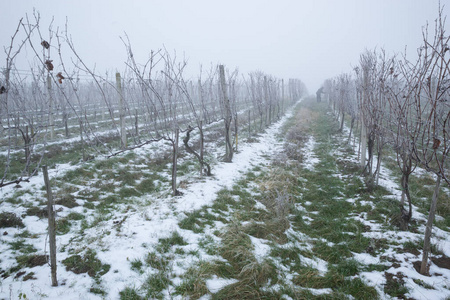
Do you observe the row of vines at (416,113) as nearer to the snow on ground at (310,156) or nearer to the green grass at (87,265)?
the snow on ground at (310,156)

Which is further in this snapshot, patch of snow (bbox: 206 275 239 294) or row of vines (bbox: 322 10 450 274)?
patch of snow (bbox: 206 275 239 294)

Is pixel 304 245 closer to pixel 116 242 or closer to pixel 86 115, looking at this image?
pixel 116 242

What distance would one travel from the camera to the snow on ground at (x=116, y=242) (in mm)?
2689

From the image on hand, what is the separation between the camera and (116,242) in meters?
3.49

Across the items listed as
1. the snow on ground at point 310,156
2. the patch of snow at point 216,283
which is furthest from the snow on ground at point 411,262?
the snow on ground at point 310,156

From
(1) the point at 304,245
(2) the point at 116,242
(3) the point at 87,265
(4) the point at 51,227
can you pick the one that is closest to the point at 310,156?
(1) the point at 304,245

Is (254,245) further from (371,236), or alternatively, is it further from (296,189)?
(296,189)

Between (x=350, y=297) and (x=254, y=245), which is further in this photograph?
(x=254, y=245)

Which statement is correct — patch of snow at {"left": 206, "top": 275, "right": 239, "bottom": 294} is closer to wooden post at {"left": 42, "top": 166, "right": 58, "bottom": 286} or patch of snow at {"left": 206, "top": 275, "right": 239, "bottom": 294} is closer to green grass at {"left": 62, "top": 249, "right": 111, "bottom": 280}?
green grass at {"left": 62, "top": 249, "right": 111, "bottom": 280}

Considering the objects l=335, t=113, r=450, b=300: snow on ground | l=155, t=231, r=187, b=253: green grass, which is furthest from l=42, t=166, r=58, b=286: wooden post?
l=335, t=113, r=450, b=300: snow on ground

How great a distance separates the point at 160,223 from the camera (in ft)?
13.3

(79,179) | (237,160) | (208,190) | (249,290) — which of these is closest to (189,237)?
(249,290)

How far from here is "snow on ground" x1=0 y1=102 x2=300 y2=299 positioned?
269cm

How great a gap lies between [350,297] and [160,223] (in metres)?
2.91
